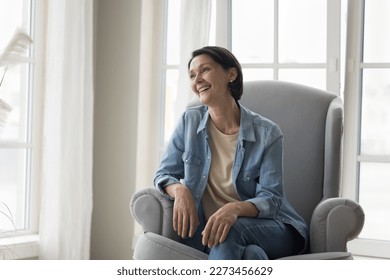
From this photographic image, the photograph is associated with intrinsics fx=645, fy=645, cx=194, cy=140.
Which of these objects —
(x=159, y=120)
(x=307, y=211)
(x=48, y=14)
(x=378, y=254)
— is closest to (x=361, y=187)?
(x=378, y=254)

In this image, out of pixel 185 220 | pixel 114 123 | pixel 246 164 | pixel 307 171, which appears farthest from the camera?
pixel 114 123

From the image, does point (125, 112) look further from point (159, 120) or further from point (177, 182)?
point (177, 182)

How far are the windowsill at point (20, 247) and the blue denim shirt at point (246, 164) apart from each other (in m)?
1.29

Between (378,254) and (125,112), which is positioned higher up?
(125,112)

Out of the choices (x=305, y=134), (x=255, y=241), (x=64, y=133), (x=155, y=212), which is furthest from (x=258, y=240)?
(x=64, y=133)

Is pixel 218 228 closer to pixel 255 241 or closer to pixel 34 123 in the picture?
pixel 255 241

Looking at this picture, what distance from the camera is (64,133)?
3.43 meters

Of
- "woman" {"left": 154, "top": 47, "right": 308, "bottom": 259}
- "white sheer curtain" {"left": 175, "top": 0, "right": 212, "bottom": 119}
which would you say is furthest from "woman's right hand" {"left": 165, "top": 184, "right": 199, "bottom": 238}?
"white sheer curtain" {"left": 175, "top": 0, "right": 212, "bottom": 119}

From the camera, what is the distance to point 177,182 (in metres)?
2.34

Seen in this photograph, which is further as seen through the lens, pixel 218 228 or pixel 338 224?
pixel 338 224

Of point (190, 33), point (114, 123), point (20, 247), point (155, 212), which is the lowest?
point (20, 247)

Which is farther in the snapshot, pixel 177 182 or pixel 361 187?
pixel 361 187

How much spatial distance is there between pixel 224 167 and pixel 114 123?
61.6 inches

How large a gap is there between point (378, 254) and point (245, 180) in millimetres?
1354
